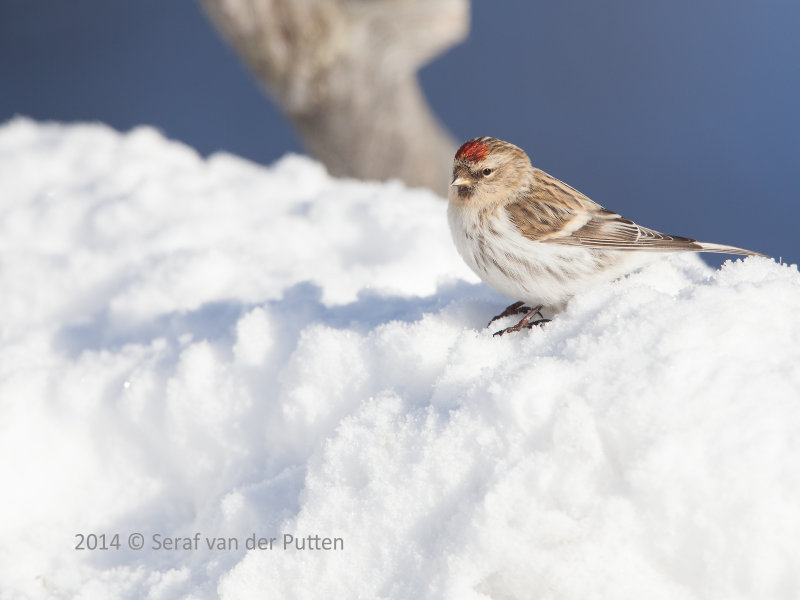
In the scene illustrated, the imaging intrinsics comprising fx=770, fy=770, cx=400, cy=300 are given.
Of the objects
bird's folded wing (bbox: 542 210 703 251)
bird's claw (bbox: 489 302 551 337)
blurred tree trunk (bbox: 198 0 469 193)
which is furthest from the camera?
blurred tree trunk (bbox: 198 0 469 193)

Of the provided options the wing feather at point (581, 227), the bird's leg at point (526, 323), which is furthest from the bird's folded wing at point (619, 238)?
the bird's leg at point (526, 323)

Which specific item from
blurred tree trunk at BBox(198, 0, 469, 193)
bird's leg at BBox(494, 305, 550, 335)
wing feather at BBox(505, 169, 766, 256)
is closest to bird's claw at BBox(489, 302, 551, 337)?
bird's leg at BBox(494, 305, 550, 335)

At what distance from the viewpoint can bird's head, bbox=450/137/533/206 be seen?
5.72 ft

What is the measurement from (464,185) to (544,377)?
66 cm

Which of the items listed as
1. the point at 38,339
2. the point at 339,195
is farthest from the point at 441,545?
the point at 339,195

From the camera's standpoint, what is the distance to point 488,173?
1.77 m

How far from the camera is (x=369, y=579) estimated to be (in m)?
1.20

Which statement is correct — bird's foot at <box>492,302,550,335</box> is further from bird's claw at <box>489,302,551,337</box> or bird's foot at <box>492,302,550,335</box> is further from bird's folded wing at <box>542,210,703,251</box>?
bird's folded wing at <box>542,210,703,251</box>

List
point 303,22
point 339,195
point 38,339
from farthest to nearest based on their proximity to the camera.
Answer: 1. point 303,22
2. point 339,195
3. point 38,339

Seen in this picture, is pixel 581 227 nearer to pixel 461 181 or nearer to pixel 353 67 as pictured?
pixel 461 181

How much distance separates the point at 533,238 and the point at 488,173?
8.3 inches

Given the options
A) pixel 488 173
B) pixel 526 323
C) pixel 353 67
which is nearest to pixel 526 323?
pixel 526 323

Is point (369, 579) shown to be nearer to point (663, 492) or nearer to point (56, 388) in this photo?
point (663, 492)

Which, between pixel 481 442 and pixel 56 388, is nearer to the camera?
pixel 481 442
